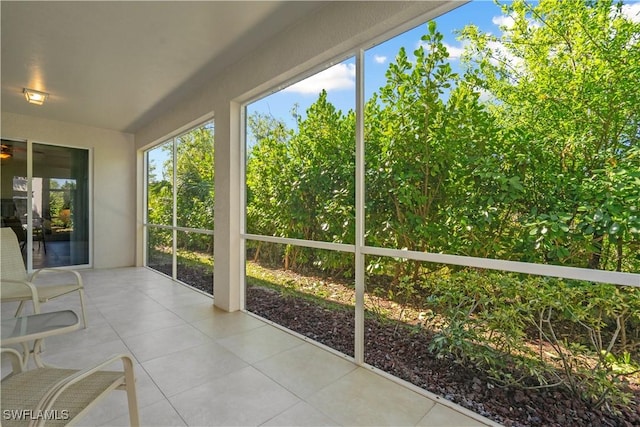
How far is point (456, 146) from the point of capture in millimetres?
1933

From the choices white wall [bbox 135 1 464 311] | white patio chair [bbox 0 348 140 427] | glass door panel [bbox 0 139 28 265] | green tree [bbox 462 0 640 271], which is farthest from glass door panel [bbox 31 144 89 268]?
green tree [bbox 462 0 640 271]

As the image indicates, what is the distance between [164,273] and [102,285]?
0.93 m

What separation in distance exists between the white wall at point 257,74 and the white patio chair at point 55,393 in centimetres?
210

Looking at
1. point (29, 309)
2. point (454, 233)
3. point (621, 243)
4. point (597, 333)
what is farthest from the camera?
point (29, 309)

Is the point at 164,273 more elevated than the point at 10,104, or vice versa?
the point at 10,104

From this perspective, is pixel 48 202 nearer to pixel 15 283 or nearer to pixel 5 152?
pixel 5 152

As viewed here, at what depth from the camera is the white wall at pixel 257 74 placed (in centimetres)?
204

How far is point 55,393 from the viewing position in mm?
1033

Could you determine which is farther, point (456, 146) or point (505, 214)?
point (456, 146)

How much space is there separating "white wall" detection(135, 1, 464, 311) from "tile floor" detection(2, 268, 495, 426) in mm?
723

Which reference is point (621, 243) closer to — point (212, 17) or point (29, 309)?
point (212, 17)

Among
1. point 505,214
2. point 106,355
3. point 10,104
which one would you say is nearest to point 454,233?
point 505,214

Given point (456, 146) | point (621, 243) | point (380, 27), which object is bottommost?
point (621, 243)

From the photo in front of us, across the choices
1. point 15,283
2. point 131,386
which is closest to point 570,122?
point 131,386
